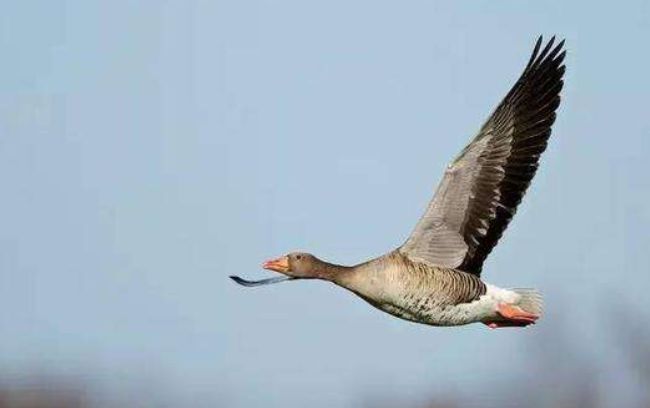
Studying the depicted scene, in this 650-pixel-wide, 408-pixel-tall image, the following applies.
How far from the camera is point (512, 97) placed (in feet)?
33.9

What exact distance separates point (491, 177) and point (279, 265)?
5.05 feet

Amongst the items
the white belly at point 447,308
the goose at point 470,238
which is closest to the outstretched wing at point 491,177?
the goose at point 470,238

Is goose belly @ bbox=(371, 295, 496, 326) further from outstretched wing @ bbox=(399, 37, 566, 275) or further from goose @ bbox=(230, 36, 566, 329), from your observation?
outstretched wing @ bbox=(399, 37, 566, 275)

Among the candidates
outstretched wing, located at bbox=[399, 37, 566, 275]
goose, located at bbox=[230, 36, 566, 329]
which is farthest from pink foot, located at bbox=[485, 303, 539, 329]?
outstretched wing, located at bbox=[399, 37, 566, 275]

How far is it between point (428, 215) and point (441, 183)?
224mm

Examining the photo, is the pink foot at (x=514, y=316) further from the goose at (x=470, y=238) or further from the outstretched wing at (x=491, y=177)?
the outstretched wing at (x=491, y=177)

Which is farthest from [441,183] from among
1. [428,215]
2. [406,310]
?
[406,310]

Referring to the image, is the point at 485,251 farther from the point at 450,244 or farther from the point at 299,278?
the point at 299,278

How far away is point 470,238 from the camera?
9.97 m

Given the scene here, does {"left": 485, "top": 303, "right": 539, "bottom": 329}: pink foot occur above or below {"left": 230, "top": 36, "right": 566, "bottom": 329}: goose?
below

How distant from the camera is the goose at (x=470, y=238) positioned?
943cm

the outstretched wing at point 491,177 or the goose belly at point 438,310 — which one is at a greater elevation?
the outstretched wing at point 491,177

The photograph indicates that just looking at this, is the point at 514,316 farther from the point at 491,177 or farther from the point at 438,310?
the point at 491,177

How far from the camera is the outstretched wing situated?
9.68 metres
